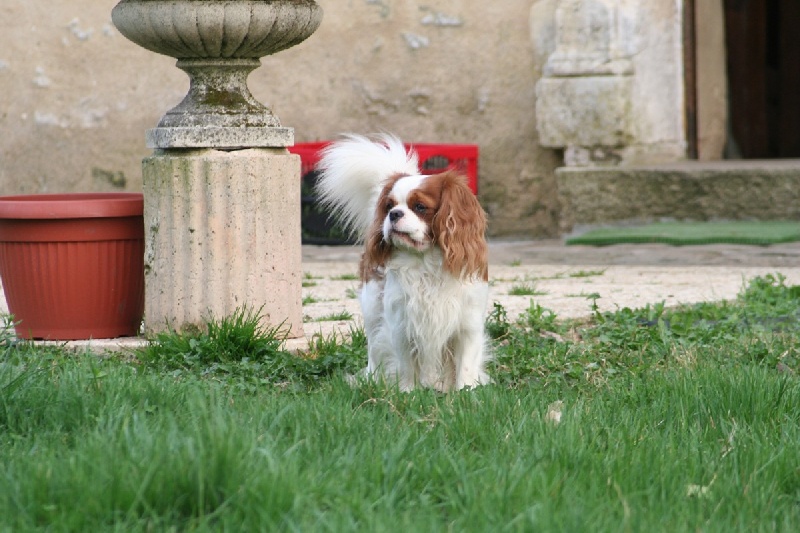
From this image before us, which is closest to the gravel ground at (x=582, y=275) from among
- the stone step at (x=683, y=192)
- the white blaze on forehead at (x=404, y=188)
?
the stone step at (x=683, y=192)

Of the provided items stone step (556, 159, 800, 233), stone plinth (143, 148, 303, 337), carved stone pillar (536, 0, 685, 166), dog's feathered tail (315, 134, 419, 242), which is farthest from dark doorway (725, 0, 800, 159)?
stone plinth (143, 148, 303, 337)

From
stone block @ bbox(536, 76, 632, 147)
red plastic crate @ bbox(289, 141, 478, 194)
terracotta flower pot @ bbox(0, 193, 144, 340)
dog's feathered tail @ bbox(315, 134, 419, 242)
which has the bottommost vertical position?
terracotta flower pot @ bbox(0, 193, 144, 340)

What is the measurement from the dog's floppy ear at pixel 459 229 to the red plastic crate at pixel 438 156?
419 cm

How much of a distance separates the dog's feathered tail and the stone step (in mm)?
4180

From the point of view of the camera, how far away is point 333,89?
29.6 ft

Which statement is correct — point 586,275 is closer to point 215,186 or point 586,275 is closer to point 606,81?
point 606,81

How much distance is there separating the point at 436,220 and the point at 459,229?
0.08 meters

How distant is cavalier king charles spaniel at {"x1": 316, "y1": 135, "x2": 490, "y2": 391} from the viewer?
3.80 metres

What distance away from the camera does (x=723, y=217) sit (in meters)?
8.16

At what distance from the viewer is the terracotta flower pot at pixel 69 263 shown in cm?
438

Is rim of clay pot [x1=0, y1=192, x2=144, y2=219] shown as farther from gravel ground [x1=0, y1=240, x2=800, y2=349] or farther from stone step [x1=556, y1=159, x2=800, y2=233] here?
stone step [x1=556, y1=159, x2=800, y2=233]

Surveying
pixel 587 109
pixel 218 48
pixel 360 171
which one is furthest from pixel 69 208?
pixel 587 109

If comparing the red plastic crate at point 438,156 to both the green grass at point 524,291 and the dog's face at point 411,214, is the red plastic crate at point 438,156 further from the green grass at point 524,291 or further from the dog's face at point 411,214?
the dog's face at point 411,214

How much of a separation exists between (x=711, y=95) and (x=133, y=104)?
4412 mm
